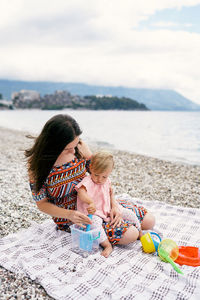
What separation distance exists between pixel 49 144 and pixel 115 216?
1122 millimetres

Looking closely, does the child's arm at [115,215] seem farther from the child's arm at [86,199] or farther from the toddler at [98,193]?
the child's arm at [86,199]

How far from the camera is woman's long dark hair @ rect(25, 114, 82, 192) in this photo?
2848 millimetres

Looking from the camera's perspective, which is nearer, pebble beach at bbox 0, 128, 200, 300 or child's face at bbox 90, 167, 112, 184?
pebble beach at bbox 0, 128, 200, 300

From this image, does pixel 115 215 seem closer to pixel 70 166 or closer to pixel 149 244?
pixel 149 244

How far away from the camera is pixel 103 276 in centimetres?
272

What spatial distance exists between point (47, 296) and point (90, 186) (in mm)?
1142

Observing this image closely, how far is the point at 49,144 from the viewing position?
290 cm

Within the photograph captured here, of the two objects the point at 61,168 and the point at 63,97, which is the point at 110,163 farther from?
the point at 63,97

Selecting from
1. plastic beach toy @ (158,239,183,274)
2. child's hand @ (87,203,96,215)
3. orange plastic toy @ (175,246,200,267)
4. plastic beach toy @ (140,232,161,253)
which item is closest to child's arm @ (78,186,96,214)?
child's hand @ (87,203,96,215)

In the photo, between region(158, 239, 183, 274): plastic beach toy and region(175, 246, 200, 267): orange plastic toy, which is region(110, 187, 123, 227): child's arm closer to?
region(158, 239, 183, 274): plastic beach toy

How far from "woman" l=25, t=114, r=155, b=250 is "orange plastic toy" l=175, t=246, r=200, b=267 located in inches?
21.6

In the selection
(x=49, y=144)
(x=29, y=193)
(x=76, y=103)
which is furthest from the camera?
(x=76, y=103)

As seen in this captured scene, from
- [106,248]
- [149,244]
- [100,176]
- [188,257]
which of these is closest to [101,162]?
[100,176]

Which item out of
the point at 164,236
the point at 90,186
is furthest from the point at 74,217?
the point at 164,236
